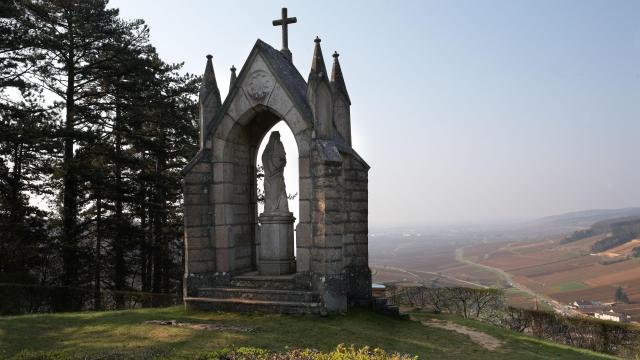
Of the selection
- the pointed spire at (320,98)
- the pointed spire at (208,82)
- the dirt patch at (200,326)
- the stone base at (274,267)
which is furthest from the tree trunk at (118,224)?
the pointed spire at (320,98)

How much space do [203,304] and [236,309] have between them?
0.94m

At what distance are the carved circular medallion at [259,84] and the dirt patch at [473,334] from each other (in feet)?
23.3

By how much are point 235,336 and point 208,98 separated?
6.57 metres

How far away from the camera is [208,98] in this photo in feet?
40.3

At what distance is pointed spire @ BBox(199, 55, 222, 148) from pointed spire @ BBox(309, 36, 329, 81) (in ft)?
9.33

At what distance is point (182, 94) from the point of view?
79.5ft

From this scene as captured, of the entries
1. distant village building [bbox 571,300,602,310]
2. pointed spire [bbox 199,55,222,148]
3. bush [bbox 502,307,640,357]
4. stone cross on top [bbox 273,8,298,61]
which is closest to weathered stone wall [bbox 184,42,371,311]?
pointed spire [bbox 199,55,222,148]

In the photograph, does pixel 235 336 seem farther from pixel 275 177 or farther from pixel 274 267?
pixel 275 177

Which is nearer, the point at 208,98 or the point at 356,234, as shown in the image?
the point at 356,234

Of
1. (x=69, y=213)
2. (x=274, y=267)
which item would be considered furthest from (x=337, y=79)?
(x=69, y=213)

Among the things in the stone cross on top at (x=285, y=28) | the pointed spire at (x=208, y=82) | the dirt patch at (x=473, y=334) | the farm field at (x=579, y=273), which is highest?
the stone cross on top at (x=285, y=28)

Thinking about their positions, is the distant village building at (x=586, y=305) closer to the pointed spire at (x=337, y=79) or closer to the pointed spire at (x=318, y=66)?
the pointed spire at (x=337, y=79)

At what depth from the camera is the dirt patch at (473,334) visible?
→ 31.1ft

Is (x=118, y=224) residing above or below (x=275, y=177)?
below
